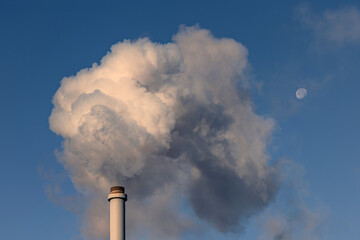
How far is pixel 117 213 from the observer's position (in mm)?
38281

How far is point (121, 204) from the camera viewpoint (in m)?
38.8

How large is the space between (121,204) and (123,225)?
62.0 inches

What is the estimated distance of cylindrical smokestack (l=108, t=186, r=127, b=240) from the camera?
37.7 meters

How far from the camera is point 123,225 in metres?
38.1

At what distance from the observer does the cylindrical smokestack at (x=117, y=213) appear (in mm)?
37688
